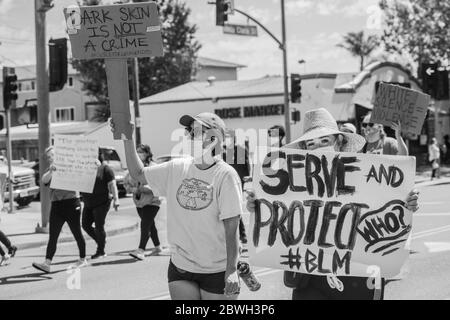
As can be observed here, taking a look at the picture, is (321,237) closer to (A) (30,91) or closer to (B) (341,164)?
(B) (341,164)

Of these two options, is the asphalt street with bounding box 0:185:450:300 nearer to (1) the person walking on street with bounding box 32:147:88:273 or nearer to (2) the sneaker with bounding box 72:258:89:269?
(2) the sneaker with bounding box 72:258:89:269

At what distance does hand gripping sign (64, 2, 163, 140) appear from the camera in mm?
4129

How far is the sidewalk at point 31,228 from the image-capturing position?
12727mm

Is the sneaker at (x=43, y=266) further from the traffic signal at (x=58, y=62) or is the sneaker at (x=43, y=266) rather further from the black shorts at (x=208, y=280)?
the black shorts at (x=208, y=280)

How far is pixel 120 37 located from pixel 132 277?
16.8ft

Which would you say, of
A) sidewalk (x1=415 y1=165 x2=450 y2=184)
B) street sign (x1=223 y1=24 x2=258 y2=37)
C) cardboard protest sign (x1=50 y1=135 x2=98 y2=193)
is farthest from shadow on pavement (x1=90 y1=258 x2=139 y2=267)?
sidewalk (x1=415 y1=165 x2=450 y2=184)

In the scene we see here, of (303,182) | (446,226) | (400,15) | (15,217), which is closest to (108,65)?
(303,182)

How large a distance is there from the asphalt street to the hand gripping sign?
2.98m

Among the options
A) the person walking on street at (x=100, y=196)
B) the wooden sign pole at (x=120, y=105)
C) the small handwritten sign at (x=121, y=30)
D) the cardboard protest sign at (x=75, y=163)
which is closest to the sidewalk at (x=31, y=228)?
the person walking on street at (x=100, y=196)

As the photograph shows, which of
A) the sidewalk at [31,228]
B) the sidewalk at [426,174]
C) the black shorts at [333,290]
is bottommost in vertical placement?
the sidewalk at [426,174]

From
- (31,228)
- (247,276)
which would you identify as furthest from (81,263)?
(247,276)

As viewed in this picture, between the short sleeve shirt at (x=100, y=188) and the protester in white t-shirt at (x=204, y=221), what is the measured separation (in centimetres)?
618

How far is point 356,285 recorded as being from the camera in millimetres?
4098

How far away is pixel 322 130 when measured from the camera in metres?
4.28
